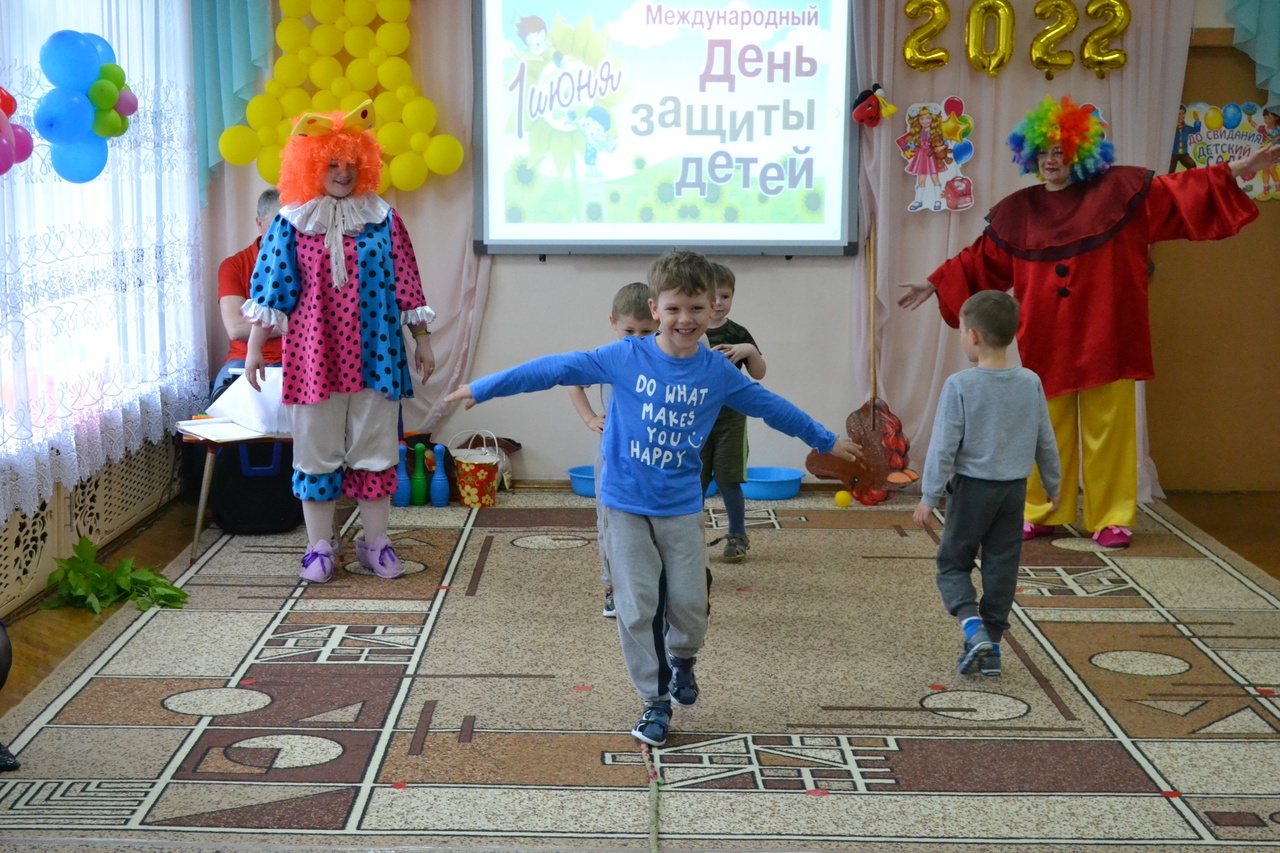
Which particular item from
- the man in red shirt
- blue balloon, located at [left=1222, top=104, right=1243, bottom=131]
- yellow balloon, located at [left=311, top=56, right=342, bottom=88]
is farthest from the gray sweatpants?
blue balloon, located at [left=1222, top=104, right=1243, bottom=131]

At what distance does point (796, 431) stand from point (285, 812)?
1253 mm

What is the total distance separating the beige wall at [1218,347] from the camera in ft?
16.7

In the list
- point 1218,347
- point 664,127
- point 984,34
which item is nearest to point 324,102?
point 664,127

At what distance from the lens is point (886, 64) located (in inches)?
196

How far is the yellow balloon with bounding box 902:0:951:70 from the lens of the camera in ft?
16.1

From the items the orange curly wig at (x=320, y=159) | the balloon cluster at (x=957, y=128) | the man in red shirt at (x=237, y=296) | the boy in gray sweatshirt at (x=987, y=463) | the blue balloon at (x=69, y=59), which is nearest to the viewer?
the boy in gray sweatshirt at (x=987, y=463)

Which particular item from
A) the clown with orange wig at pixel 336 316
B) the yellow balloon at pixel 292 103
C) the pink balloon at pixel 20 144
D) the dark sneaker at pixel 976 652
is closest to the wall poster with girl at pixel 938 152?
the clown with orange wig at pixel 336 316

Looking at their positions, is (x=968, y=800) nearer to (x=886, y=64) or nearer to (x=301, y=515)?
(x=301, y=515)

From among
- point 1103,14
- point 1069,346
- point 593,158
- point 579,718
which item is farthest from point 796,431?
point 1103,14

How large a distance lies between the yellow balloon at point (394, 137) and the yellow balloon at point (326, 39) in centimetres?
34

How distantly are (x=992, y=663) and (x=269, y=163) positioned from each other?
3112mm

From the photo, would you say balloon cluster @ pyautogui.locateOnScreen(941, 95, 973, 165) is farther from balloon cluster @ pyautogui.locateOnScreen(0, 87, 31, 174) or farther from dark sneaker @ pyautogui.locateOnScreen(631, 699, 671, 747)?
balloon cluster @ pyautogui.locateOnScreen(0, 87, 31, 174)

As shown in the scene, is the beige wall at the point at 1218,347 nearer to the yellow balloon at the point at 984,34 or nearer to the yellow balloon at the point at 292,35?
the yellow balloon at the point at 984,34

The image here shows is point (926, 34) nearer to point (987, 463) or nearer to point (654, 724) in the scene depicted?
point (987, 463)
